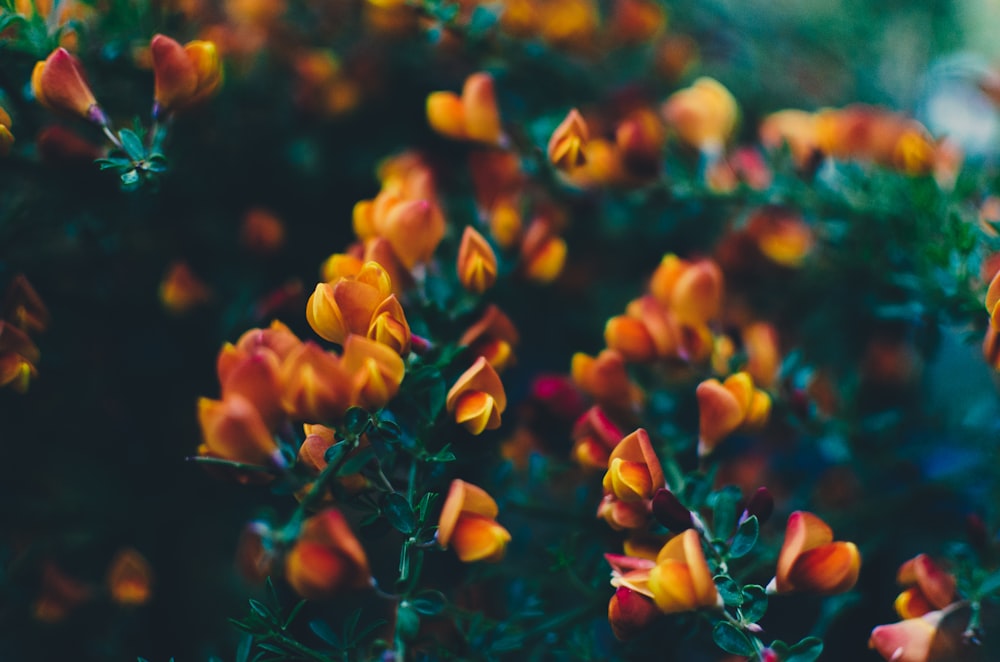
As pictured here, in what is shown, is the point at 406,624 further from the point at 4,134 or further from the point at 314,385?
the point at 4,134

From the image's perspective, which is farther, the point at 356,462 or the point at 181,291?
the point at 181,291

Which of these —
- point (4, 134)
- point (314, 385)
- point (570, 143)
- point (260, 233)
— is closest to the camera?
point (314, 385)

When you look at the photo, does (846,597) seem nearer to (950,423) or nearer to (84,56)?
(950,423)

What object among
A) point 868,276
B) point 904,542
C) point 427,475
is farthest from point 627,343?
point 904,542

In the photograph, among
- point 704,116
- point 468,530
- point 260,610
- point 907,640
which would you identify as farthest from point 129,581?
point 704,116

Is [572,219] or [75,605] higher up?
[572,219]

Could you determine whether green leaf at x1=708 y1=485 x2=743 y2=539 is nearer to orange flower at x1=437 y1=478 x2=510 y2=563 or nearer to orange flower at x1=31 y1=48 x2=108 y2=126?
orange flower at x1=437 y1=478 x2=510 y2=563
